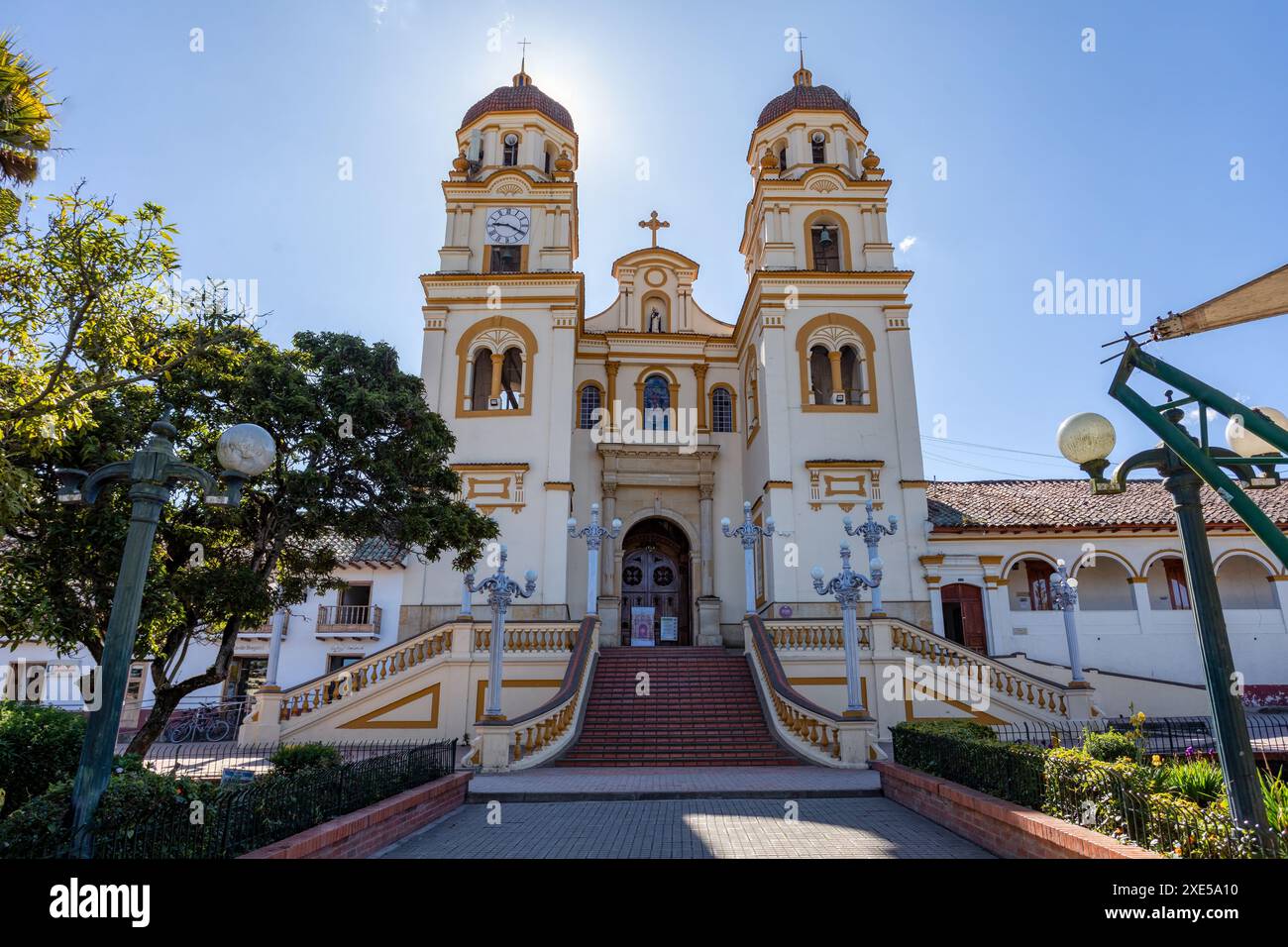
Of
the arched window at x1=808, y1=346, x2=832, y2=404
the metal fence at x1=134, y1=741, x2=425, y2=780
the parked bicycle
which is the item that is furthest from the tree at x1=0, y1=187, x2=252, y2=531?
the arched window at x1=808, y1=346, x2=832, y2=404

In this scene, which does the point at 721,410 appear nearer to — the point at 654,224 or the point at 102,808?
the point at 654,224

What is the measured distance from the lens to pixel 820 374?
24812 millimetres

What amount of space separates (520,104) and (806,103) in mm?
10426

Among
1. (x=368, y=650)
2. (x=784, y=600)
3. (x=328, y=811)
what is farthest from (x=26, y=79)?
(x=368, y=650)

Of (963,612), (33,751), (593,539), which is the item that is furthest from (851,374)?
(33,751)

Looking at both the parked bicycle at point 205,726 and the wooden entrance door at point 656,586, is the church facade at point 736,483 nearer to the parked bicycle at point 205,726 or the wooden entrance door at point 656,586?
the wooden entrance door at point 656,586

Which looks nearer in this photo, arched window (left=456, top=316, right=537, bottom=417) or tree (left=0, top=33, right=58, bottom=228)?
tree (left=0, top=33, right=58, bottom=228)

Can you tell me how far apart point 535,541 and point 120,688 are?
16.1 metres

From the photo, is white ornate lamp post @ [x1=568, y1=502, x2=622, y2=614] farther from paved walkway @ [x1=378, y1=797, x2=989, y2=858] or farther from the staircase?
paved walkway @ [x1=378, y1=797, x2=989, y2=858]

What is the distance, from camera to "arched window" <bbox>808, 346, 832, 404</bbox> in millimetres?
24112

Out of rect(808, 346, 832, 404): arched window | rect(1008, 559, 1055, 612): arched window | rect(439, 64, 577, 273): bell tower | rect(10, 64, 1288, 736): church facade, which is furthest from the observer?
rect(439, 64, 577, 273): bell tower

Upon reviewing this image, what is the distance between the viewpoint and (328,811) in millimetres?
7242

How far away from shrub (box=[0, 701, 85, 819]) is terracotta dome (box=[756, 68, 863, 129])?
2731 cm

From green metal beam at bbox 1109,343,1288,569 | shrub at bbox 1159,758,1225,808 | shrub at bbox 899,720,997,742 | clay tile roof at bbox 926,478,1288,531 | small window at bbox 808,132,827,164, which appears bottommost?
shrub at bbox 899,720,997,742
